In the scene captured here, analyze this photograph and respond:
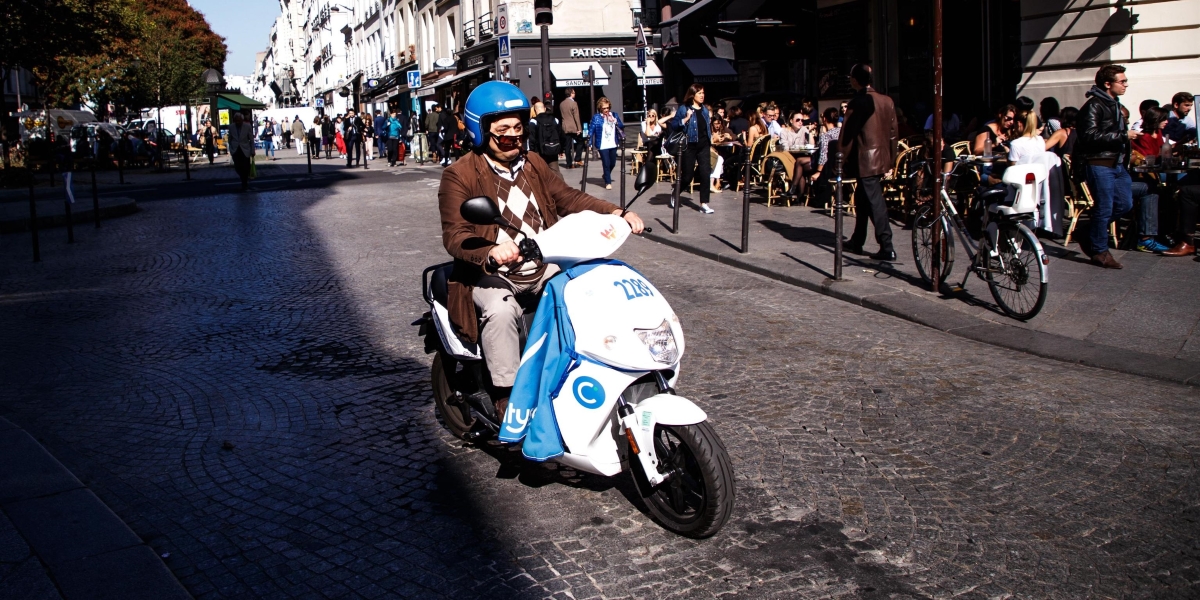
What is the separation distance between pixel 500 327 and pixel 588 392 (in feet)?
1.98

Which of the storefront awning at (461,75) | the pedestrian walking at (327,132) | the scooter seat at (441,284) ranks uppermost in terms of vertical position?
the storefront awning at (461,75)

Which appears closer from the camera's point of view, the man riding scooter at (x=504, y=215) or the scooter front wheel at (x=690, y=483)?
the scooter front wheel at (x=690, y=483)

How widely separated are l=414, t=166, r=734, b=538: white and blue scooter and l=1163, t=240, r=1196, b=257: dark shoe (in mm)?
7685

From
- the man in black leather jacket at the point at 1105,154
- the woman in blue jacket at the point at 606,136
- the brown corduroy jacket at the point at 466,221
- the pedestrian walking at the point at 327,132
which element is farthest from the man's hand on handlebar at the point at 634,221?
the pedestrian walking at the point at 327,132

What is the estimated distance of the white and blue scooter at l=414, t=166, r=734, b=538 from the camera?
337 centimetres

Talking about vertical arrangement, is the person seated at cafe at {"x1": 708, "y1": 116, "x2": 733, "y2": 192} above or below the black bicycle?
above

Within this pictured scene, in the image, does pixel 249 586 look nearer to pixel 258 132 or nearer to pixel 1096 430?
pixel 1096 430

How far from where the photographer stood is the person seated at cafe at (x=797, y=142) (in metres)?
14.0

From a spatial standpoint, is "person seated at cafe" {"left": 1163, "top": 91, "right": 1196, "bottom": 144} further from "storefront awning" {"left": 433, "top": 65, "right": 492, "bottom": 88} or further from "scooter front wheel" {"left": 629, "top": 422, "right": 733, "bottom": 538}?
"storefront awning" {"left": 433, "top": 65, "right": 492, "bottom": 88}

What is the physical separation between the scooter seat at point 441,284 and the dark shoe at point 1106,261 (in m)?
6.76

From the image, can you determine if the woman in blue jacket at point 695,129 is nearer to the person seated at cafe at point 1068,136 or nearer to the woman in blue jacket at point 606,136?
the woman in blue jacket at point 606,136

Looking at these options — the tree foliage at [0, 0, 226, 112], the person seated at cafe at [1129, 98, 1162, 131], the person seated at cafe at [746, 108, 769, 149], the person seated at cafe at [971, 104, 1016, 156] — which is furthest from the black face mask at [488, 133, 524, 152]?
the tree foliage at [0, 0, 226, 112]

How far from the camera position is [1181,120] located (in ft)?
36.7

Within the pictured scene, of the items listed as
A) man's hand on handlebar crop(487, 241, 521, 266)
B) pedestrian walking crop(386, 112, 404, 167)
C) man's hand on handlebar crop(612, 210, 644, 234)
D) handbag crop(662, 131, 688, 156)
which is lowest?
man's hand on handlebar crop(487, 241, 521, 266)
